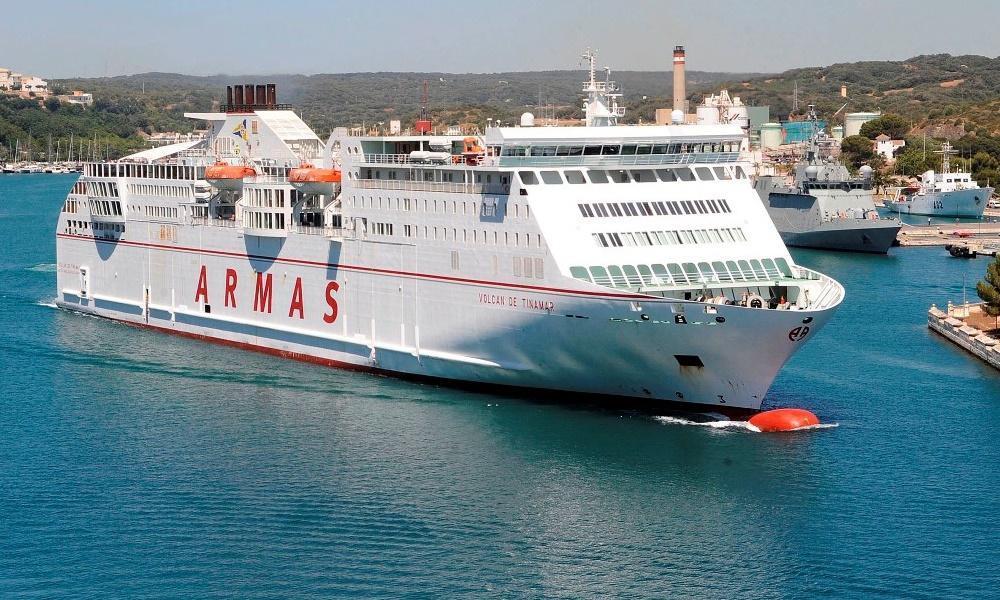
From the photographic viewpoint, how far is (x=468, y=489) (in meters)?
29.9

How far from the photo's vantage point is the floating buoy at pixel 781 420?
1334 inches

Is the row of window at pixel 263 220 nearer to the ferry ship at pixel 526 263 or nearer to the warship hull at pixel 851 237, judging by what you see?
the ferry ship at pixel 526 263

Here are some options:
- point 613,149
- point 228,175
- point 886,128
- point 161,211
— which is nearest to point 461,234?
point 613,149

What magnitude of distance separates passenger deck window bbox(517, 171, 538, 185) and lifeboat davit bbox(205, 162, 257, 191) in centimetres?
1313

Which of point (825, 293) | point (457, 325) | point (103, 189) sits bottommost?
point (457, 325)

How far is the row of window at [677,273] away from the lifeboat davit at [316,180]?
429 inches

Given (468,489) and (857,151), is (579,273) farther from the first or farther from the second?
(857,151)

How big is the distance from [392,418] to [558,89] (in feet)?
400

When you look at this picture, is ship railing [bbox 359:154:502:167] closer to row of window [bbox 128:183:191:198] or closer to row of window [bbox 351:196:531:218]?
row of window [bbox 351:196:531:218]

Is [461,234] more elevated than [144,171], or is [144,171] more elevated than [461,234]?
[144,171]

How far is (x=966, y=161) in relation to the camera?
406ft

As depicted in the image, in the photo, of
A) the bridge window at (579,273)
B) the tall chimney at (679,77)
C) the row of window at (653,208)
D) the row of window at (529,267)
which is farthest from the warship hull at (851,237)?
the bridge window at (579,273)

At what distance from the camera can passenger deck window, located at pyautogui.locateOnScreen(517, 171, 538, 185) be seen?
35.8 meters

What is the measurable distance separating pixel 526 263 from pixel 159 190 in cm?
1937
